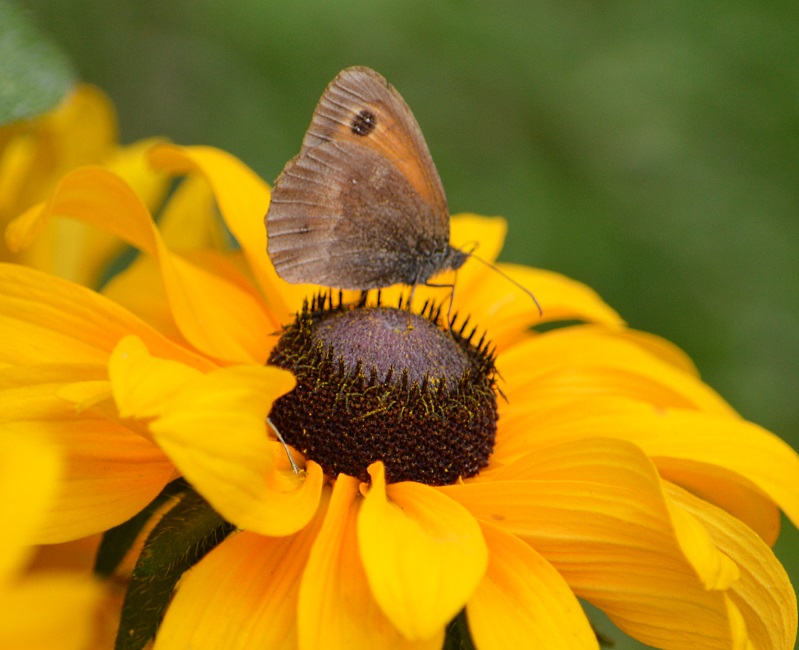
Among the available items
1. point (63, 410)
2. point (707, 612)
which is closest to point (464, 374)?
point (707, 612)

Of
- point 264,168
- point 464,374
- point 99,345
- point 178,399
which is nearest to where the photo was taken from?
point 178,399

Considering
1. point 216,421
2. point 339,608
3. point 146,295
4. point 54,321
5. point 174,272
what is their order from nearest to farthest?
1. point 216,421
2. point 339,608
3. point 54,321
4. point 174,272
5. point 146,295

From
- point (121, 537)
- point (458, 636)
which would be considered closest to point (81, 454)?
point (121, 537)

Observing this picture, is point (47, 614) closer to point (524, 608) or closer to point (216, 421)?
point (216, 421)

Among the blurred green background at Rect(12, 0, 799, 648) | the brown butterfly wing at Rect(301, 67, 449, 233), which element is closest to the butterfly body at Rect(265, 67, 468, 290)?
the brown butterfly wing at Rect(301, 67, 449, 233)

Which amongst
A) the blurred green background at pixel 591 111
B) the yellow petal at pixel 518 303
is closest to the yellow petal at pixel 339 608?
the yellow petal at pixel 518 303

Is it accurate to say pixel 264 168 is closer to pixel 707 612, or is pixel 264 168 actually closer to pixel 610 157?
pixel 610 157
